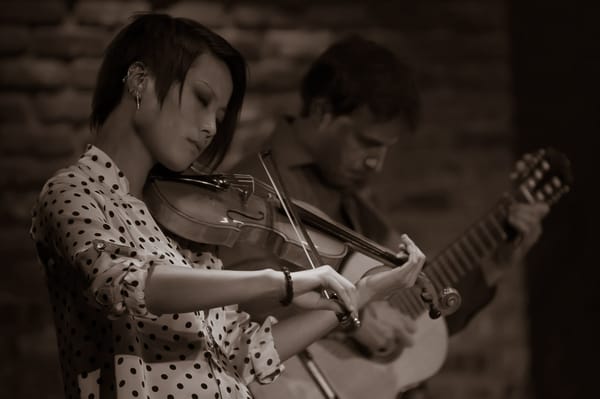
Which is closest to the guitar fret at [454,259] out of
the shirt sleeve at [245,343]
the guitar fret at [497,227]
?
the guitar fret at [497,227]

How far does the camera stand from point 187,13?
2.71 meters

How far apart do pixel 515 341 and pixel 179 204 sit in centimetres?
176

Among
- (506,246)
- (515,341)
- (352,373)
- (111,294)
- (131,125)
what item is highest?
(131,125)

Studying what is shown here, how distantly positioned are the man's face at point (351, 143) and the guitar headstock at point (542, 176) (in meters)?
0.38

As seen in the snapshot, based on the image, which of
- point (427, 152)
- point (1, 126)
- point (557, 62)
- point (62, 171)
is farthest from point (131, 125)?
point (557, 62)

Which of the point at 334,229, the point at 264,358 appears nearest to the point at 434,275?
the point at 334,229

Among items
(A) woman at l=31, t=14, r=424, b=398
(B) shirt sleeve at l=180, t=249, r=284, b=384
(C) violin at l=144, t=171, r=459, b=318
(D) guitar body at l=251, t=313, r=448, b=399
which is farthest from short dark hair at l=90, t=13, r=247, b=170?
(D) guitar body at l=251, t=313, r=448, b=399

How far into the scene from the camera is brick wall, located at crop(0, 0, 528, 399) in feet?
8.39

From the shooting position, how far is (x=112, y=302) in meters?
1.27

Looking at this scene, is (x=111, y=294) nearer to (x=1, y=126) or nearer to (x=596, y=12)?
(x=1, y=126)

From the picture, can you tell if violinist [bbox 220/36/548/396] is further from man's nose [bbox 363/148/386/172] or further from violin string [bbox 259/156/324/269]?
violin string [bbox 259/156/324/269]

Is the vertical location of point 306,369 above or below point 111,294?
below

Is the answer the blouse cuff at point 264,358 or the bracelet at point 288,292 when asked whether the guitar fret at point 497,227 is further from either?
the bracelet at point 288,292

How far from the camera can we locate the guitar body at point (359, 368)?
197 cm
